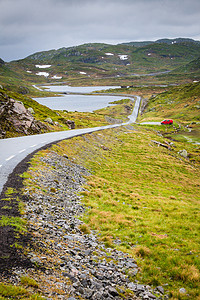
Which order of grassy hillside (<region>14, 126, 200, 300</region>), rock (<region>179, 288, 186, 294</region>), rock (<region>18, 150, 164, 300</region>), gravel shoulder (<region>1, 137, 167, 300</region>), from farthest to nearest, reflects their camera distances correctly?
grassy hillside (<region>14, 126, 200, 300</region>), rock (<region>179, 288, 186, 294</region>), rock (<region>18, 150, 164, 300</region>), gravel shoulder (<region>1, 137, 167, 300</region>)

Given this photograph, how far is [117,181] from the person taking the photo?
26.2 meters

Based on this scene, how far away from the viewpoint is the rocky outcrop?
3615cm

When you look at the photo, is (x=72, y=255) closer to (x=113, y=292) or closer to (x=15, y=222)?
(x=113, y=292)

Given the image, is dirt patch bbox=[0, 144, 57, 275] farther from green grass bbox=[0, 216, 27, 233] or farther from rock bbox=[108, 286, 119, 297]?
rock bbox=[108, 286, 119, 297]

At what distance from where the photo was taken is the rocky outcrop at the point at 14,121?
36.2 m

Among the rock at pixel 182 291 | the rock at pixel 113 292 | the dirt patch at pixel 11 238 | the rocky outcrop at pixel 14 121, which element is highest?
the rocky outcrop at pixel 14 121

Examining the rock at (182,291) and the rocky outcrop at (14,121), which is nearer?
the rock at (182,291)

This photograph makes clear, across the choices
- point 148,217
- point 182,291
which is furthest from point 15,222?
point 148,217

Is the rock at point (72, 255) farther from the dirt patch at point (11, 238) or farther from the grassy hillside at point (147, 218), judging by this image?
the grassy hillside at point (147, 218)

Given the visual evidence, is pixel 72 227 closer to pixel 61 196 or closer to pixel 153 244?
pixel 61 196

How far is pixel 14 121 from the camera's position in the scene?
39312 mm

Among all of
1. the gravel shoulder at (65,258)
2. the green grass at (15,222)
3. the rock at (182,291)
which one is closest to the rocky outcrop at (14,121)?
the gravel shoulder at (65,258)

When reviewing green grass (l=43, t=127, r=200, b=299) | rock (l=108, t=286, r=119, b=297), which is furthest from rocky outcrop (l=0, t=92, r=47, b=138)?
rock (l=108, t=286, r=119, b=297)

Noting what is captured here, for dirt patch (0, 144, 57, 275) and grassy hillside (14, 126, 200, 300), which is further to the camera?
grassy hillside (14, 126, 200, 300)
